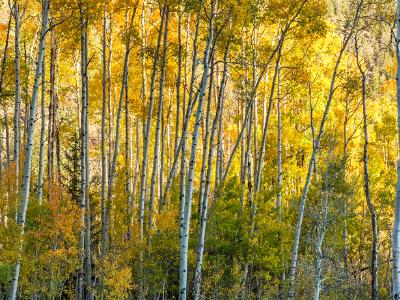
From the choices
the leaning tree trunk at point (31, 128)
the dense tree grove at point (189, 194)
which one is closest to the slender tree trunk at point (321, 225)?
the dense tree grove at point (189, 194)

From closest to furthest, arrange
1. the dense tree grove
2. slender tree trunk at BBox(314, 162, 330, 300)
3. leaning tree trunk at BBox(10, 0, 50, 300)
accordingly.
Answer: leaning tree trunk at BBox(10, 0, 50, 300), the dense tree grove, slender tree trunk at BBox(314, 162, 330, 300)

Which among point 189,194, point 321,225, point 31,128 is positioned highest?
point 31,128

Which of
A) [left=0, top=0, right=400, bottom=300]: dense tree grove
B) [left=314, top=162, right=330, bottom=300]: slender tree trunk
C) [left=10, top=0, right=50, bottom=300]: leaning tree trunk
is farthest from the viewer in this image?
[left=314, top=162, right=330, bottom=300]: slender tree trunk

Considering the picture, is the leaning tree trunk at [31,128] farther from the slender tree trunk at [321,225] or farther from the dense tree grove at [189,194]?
the slender tree trunk at [321,225]

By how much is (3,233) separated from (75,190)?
1070 cm

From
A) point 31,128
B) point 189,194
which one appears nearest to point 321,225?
point 189,194

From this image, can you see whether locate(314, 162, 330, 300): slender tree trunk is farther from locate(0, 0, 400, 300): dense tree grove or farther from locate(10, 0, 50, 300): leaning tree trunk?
locate(10, 0, 50, 300): leaning tree trunk

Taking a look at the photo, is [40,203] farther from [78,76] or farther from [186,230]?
[78,76]

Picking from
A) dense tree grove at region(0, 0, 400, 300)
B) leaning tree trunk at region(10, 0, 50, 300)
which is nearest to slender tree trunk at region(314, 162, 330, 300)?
dense tree grove at region(0, 0, 400, 300)

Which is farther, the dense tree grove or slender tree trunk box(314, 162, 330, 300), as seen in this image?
slender tree trunk box(314, 162, 330, 300)

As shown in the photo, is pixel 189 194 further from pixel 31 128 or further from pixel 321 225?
pixel 321 225

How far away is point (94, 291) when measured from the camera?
1376 centimetres

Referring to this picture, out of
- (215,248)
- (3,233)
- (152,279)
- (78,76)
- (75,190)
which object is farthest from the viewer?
(78,76)

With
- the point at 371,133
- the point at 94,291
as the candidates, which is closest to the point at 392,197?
the point at 371,133
